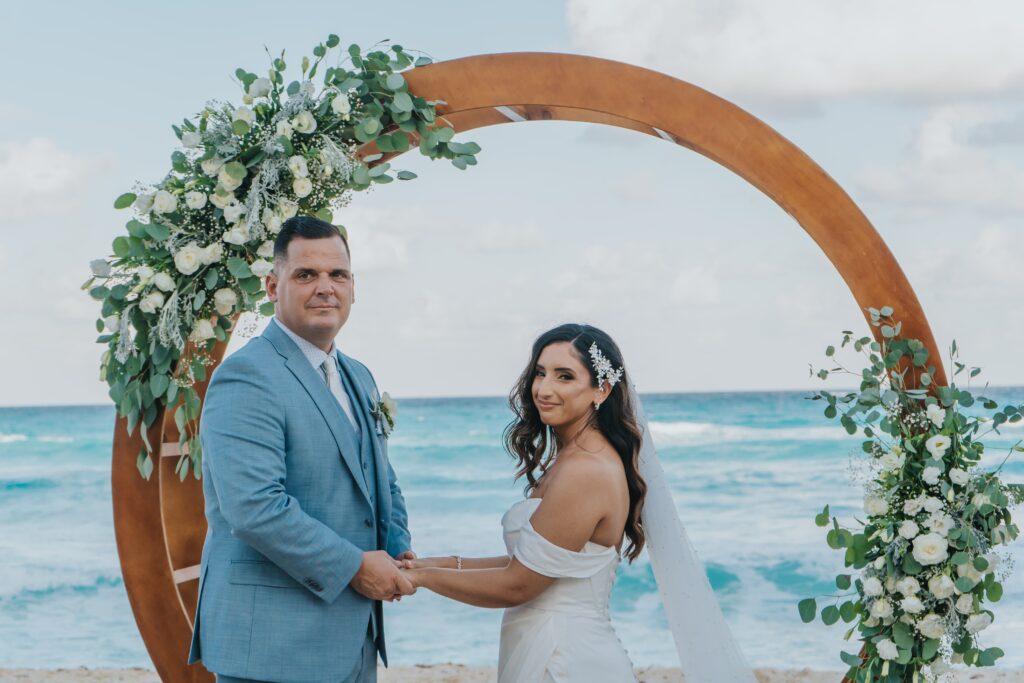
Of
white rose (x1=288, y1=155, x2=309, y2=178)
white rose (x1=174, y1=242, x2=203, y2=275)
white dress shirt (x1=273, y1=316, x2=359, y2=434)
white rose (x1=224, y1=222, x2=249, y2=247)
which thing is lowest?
white dress shirt (x1=273, y1=316, x2=359, y2=434)

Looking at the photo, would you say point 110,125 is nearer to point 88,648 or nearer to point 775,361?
point 88,648

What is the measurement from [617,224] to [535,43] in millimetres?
4386

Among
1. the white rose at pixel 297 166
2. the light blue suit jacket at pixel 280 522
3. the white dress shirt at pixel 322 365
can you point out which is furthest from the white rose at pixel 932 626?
the white rose at pixel 297 166

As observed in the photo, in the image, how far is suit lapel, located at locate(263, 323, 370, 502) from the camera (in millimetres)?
3406

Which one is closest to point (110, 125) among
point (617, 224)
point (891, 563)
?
point (617, 224)

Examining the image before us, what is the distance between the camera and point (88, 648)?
1103 cm

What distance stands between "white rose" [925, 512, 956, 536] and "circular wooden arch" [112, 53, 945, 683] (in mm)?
549

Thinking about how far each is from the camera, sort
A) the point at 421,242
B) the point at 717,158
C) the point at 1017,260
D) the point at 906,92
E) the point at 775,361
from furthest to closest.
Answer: the point at 775,361
the point at 421,242
the point at 1017,260
the point at 906,92
the point at 717,158

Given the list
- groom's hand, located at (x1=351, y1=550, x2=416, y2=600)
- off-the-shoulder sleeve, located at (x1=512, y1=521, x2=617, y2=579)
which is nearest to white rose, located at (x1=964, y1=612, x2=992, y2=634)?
off-the-shoulder sleeve, located at (x1=512, y1=521, x2=617, y2=579)

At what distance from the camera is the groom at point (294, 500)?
322cm

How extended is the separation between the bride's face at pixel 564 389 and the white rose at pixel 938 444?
3.58 feet

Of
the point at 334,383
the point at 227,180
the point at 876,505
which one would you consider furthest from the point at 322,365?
the point at 876,505

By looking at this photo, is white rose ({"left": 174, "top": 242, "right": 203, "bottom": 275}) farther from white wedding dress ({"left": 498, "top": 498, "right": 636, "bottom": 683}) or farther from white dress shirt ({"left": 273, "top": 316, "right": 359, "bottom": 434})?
white wedding dress ({"left": 498, "top": 498, "right": 636, "bottom": 683})

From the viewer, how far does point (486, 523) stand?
1702 centimetres
